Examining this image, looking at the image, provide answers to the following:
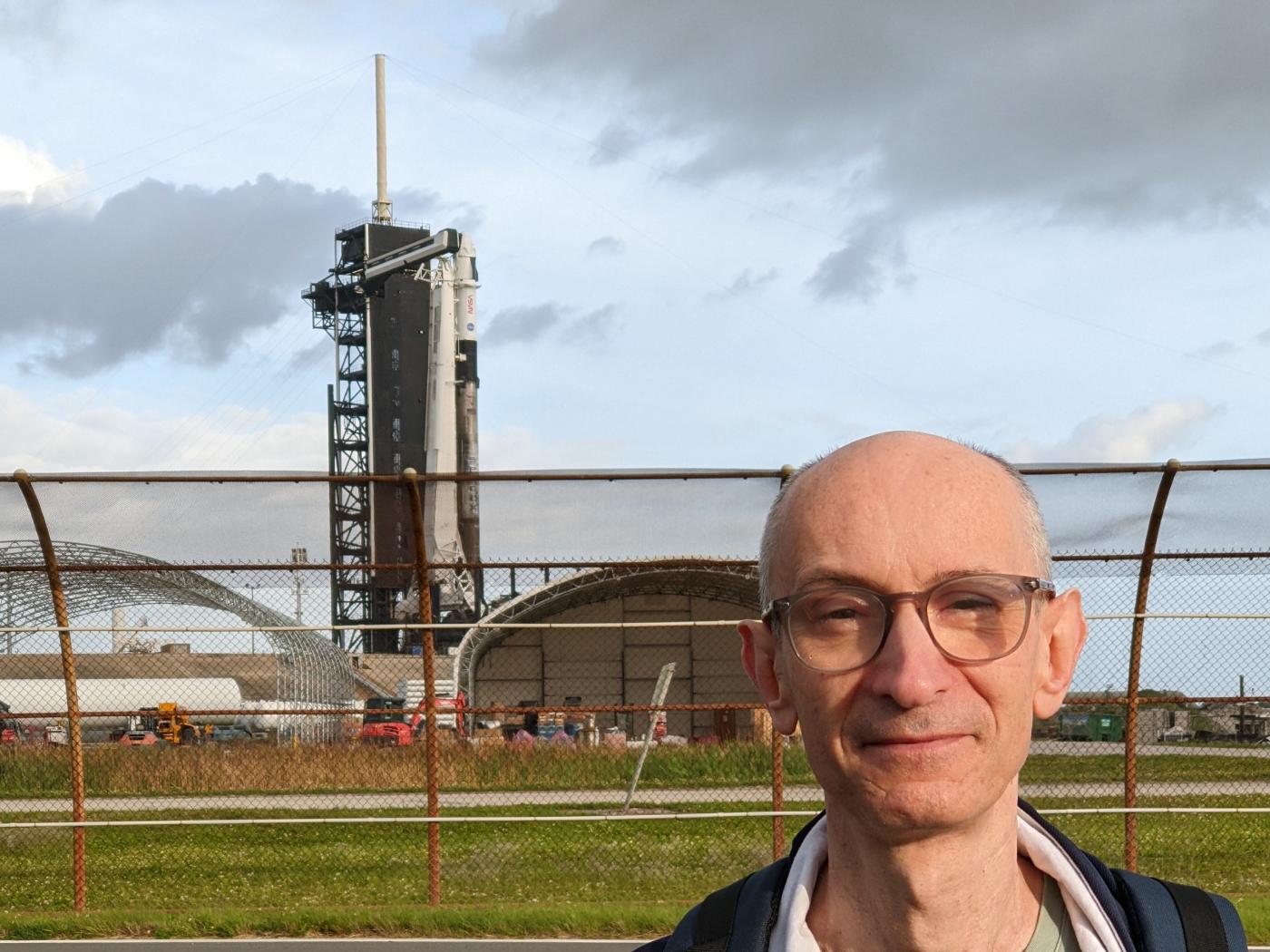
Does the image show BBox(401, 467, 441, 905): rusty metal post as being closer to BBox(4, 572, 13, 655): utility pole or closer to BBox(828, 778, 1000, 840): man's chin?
BBox(4, 572, 13, 655): utility pole

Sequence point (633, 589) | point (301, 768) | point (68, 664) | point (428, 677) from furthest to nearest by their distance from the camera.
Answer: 1. point (633, 589)
2. point (301, 768)
3. point (68, 664)
4. point (428, 677)

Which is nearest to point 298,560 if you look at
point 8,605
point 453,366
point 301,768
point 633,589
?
point 301,768

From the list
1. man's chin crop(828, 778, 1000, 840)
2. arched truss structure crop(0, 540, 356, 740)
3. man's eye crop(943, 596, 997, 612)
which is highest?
arched truss structure crop(0, 540, 356, 740)

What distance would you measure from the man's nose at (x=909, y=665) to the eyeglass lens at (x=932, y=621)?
1 centimetres

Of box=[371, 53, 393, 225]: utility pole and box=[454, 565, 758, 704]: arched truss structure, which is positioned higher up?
box=[371, 53, 393, 225]: utility pole

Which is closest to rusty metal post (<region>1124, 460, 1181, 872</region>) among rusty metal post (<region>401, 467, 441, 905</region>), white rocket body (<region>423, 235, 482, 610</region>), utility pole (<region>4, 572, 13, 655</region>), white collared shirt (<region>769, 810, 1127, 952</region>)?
rusty metal post (<region>401, 467, 441, 905</region>)

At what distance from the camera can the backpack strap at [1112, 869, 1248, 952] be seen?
1.32m

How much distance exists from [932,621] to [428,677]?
27.8 feet

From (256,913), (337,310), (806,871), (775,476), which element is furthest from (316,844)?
(337,310)

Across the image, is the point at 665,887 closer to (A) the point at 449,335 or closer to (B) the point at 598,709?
(B) the point at 598,709

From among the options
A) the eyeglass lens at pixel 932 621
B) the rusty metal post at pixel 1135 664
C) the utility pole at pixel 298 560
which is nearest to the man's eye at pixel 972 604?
the eyeglass lens at pixel 932 621

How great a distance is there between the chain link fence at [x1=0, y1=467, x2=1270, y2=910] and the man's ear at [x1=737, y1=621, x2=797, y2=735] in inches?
263

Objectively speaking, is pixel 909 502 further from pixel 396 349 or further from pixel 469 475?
pixel 396 349

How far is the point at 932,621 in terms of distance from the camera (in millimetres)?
1390
